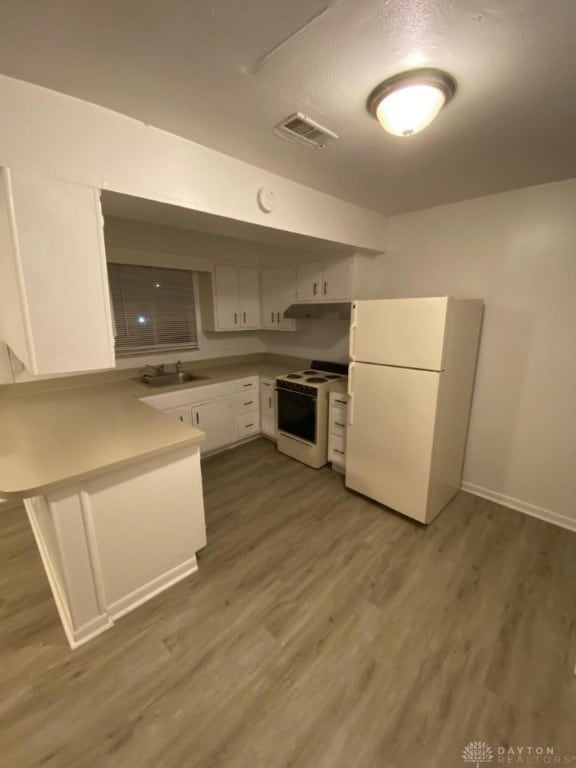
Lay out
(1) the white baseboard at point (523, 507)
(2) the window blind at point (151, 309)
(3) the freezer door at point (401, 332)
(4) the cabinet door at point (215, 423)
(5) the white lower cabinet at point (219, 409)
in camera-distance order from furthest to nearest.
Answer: (4) the cabinet door at point (215, 423), (2) the window blind at point (151, 309), (5) the white lower cabinet at point (219, 409), (1) the white baseboard at point (523, 507), (3) the freezer door at point (401, 332)

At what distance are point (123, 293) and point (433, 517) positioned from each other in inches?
136

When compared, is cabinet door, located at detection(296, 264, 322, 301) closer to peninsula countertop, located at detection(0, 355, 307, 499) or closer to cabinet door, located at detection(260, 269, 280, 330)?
cabinet door, located at detection(260, 269, 280, 330)

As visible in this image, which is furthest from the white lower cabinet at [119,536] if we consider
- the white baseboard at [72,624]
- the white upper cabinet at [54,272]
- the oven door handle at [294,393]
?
the oven door handle at [294,393]

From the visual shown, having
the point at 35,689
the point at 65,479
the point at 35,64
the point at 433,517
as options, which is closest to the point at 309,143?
the point at 35,64

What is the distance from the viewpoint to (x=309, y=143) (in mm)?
1684

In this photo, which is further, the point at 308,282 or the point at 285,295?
the point at 285,295

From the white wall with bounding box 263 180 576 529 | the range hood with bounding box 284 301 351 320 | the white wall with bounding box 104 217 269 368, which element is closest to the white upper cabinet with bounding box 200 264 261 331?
the white wall with bounding box 104 217 269 368

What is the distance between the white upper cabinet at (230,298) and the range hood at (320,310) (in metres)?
0.54

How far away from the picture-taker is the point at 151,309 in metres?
3.36

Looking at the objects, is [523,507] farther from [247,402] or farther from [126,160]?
[126,160]

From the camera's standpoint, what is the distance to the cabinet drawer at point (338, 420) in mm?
2979

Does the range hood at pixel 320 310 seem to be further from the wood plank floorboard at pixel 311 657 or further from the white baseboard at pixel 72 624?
the white baseboard at pixel 72 624

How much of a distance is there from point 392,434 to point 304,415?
98 cm

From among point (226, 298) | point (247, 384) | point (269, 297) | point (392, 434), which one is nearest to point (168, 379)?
point (247, 384)
